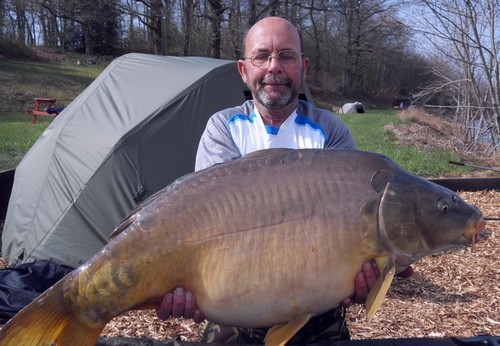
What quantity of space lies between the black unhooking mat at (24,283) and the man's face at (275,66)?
262 centimetres

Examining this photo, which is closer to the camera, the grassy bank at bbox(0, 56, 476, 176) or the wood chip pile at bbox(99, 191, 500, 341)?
the wood chip pile at bbox(99, 191, 500, 341)

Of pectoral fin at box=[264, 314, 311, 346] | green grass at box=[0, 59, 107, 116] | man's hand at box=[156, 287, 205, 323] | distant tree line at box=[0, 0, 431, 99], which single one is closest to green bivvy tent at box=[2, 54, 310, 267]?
man's hand at box=[156, 287, 205, 323]

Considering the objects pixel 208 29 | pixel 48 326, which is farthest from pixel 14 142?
pixel 208 29

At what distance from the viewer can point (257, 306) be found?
199 centimetres

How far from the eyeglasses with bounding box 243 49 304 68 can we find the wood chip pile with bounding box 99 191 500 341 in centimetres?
216

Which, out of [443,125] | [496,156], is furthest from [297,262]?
[443,125]

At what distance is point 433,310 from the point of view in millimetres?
4461

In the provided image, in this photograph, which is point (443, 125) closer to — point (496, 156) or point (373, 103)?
point (496, 156)

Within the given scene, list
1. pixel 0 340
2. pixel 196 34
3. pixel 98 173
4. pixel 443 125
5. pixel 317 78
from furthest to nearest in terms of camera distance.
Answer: pixel 317 78 < pixel 196 34 < pixel 443 125 < pixel 98 173 < pixel 0 340

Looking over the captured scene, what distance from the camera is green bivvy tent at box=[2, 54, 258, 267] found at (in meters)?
5.13

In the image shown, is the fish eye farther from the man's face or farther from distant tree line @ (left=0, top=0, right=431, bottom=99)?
distant tree line @ (left=0, top=0, right=431, bottom=99)

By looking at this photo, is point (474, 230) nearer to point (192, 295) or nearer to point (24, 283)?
point (192, 295)

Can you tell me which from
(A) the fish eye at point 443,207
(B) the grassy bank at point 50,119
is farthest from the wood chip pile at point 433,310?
(B) the grassy bank at point 50,119

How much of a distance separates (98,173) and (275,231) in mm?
3467
